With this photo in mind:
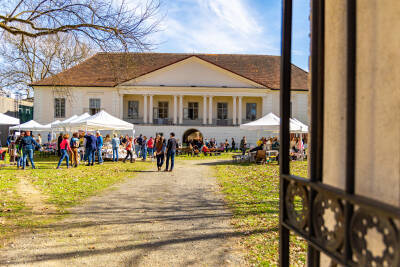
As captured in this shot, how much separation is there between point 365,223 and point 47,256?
13.6 ft

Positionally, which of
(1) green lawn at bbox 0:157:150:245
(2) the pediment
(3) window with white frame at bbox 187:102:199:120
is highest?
(2) the pediment

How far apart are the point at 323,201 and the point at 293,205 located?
0.35 meters

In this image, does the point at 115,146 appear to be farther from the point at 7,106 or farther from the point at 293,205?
the point at 7,106

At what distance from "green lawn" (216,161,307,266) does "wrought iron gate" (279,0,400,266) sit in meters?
2.52

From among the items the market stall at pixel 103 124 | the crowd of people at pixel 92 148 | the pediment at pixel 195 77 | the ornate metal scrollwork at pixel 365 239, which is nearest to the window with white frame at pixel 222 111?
the pediment at pixel 195 77

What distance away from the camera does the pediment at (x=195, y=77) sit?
3600 centimetres

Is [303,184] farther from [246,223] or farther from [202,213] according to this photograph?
[202,213]

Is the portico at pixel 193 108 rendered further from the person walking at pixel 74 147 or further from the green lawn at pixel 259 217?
the green lawn at pixel 259 217

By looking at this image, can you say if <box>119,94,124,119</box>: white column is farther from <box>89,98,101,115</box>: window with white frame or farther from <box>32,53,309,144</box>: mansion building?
<box>89,98,101,115</box>: window with white frame

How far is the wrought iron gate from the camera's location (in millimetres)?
1208

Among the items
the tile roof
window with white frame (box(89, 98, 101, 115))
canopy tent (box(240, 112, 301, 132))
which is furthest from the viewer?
window with white frame (box(89, 98, 101, 115))

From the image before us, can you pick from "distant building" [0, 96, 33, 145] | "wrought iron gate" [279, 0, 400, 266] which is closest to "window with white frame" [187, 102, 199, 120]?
"distant building" [0, 96, 33, 145]

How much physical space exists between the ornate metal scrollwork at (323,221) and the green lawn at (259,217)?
2690 millimetres

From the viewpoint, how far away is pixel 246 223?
18.9 feet
